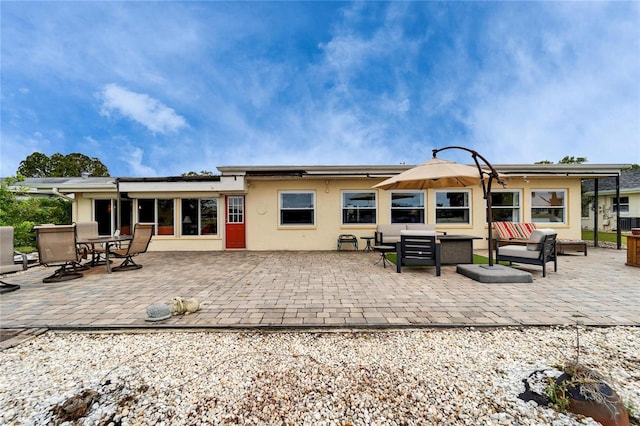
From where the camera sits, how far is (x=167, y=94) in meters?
16.5

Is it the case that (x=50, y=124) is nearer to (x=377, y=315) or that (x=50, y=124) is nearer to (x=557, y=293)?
(x=377, y=315)

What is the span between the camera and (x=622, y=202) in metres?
17.0

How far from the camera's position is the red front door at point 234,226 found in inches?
414

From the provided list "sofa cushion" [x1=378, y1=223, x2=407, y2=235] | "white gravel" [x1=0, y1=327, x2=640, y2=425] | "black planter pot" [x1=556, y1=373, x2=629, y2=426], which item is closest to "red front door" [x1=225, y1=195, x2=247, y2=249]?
"sofa cushion" [x1=378, y1=223, x2=407, y2=235]

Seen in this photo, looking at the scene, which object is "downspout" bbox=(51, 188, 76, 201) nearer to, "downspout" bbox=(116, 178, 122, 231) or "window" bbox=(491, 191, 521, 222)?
"downspout" bbox=(116, 178, 122, 231)

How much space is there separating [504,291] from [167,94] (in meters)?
19.6

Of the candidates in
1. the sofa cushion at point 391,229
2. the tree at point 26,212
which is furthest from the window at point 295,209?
the tree at point 26,212

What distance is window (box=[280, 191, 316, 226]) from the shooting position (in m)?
10.5

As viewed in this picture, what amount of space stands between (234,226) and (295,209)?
255 centimetres

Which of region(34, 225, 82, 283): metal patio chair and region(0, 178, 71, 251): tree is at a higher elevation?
region(0, 178, 71, 251): tree

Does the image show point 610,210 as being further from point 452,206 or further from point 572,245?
point 452,206

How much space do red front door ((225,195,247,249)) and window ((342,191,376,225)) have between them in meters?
4.20

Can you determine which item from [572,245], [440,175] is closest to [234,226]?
[440,175]

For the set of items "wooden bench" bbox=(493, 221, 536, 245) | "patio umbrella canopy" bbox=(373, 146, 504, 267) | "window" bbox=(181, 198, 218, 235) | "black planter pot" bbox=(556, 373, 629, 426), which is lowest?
"black planter pot" bbox=(556, 373, 629, 426)
